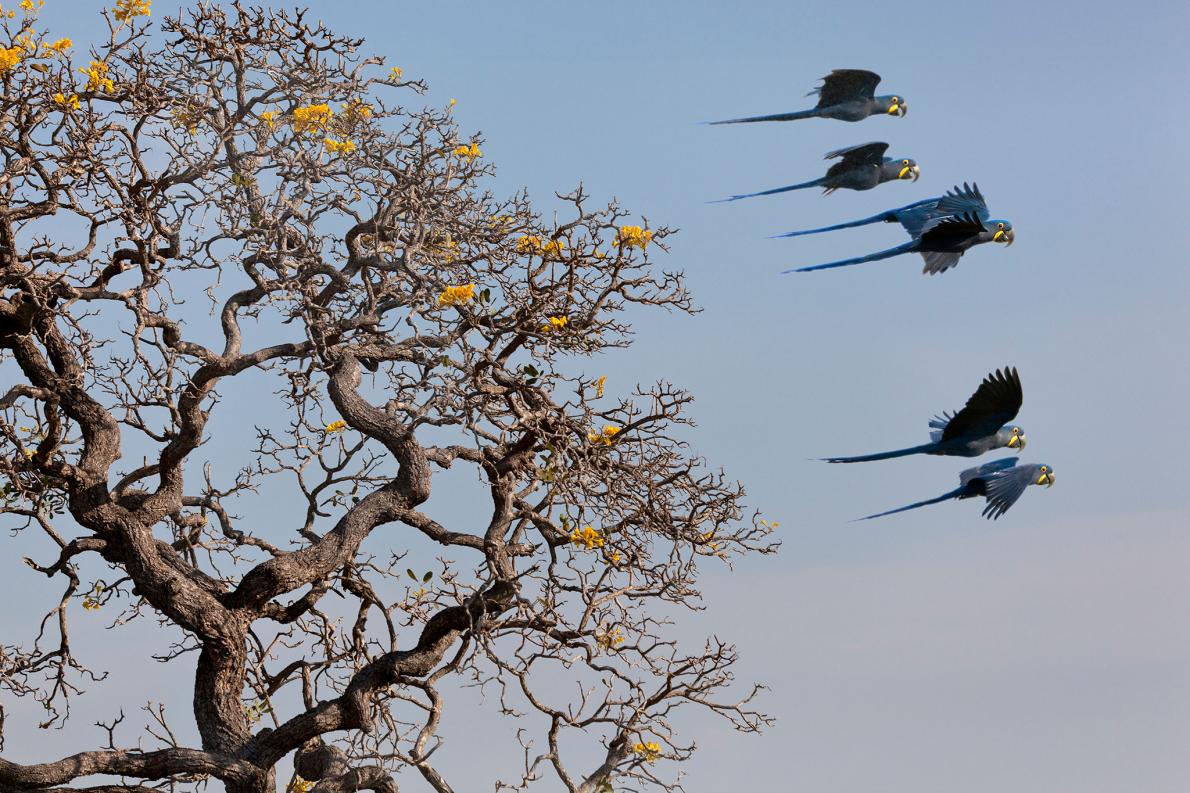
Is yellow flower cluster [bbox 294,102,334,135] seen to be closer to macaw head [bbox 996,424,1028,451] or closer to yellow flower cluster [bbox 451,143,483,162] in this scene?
yellow flower cluster [bbox 451,143,483,162]

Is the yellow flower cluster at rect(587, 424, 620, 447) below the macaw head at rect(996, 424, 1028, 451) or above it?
above

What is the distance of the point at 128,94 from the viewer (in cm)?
850

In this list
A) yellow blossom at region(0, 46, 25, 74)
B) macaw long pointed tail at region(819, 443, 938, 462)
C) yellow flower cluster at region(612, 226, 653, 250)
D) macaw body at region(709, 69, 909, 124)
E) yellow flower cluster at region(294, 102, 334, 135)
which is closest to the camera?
macaw long pointed tail at region(819, 443, 938, 462)

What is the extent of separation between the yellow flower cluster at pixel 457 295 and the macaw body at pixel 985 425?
3.16m

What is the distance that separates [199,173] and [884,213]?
456cm

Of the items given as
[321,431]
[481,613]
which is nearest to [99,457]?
[321,431]

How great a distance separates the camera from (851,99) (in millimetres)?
7496

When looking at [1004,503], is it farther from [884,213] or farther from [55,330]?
[55,330]

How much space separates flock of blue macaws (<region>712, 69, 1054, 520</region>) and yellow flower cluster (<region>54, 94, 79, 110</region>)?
4222 mm

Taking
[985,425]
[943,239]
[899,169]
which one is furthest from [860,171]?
[985,425]

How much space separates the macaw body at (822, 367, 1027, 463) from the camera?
629 cm

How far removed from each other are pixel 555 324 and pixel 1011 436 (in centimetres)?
307

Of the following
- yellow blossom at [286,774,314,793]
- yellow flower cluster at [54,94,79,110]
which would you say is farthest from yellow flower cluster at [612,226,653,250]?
yellow blossom at [286,774,314,793]

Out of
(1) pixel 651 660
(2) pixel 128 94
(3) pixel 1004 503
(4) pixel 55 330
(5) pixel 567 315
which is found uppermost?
(2) pixel 128 94
